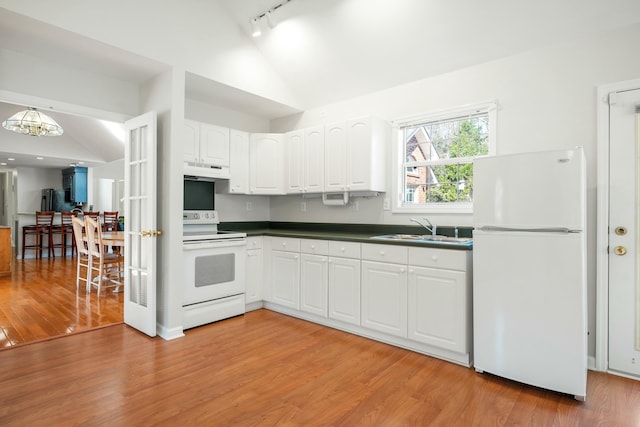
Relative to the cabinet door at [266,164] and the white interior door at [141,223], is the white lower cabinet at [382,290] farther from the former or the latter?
the white interior door at [141,223]

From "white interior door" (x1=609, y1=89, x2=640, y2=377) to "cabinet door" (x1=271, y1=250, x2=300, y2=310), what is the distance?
2.58 metres

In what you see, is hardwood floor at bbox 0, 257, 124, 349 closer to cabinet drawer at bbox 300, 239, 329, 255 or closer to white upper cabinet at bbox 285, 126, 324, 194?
cabinet drawer at bbox 300, 239, 329, 255

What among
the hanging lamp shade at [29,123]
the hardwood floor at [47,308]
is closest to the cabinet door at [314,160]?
the hardwood floor at [47,308]

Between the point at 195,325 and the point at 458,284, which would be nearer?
the point at 458,284

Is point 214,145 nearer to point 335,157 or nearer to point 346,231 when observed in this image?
point 335,157

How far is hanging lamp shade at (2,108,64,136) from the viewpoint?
5.58 meters

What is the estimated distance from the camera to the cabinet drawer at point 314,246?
3.42 metres

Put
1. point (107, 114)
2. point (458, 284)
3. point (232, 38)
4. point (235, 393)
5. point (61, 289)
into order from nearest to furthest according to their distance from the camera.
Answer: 1. point (235, 393)
2. point (458, 284)
3. point (107, 114)
4. point (232, 38)
5. point (61, 289)

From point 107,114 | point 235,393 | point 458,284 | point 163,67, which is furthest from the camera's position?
point 107,114

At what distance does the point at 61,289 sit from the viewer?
16.2 feet

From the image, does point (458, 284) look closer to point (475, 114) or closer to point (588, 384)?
point (588, 384)

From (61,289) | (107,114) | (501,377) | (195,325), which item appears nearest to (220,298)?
(195,325)

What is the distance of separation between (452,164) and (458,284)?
4.25 ft

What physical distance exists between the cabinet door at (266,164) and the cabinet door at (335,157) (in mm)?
716
